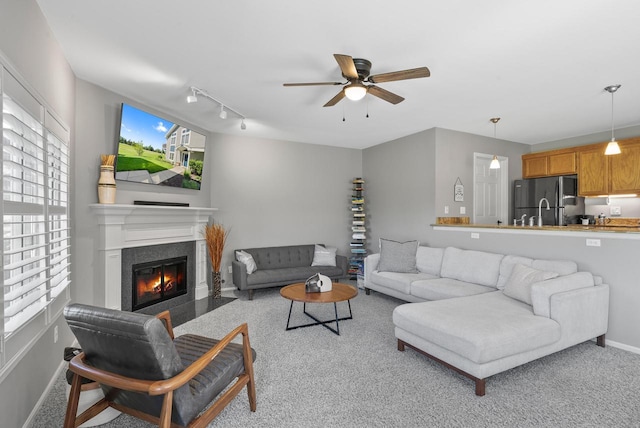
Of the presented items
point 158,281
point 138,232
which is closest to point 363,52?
point 138,232

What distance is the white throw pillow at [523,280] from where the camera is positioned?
9.69ft

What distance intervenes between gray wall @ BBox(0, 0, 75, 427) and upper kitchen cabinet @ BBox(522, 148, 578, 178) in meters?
6.94

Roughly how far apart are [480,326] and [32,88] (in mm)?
3442

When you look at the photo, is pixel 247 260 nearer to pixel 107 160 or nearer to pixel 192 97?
pixel 107 160

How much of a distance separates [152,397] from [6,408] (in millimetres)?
820

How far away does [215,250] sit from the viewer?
4844mm

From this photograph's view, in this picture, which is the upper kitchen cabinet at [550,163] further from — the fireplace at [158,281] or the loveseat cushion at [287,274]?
the fireplace at [158,281]

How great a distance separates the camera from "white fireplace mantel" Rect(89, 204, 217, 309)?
3.44 meters

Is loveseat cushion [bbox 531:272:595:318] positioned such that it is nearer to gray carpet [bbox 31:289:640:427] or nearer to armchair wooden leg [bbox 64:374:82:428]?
gray carpet [bbox 31:289:640:427]

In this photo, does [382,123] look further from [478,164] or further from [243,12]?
[243,12]

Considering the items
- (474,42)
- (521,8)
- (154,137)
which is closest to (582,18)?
(521,8)

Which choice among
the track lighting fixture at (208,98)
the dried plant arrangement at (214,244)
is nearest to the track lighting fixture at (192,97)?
the track lighting fixture at (208,98)

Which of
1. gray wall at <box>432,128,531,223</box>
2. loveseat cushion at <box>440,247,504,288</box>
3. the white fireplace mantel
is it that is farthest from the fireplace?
gray wall at <box>432,128,531,223</box>

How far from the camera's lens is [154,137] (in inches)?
156
